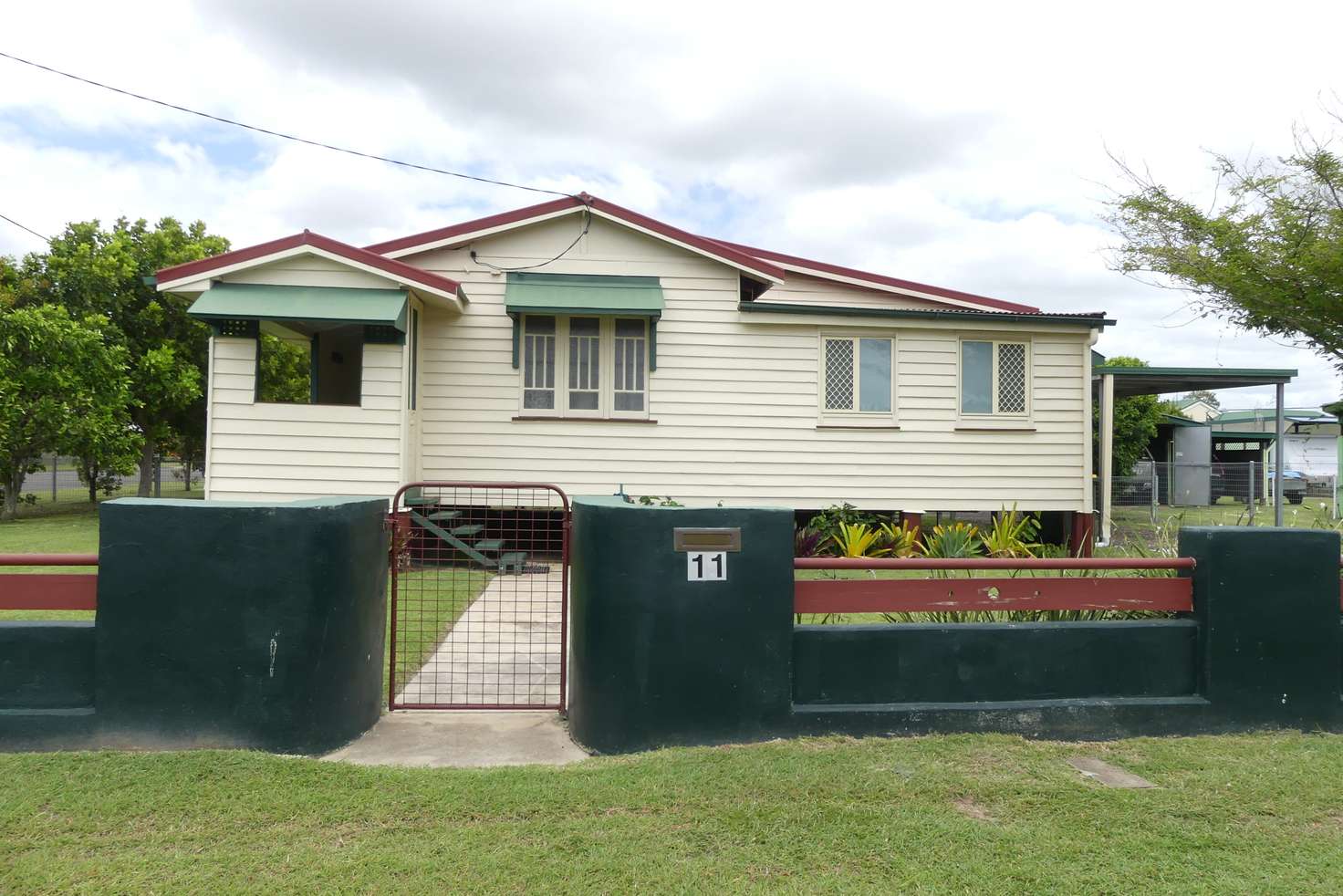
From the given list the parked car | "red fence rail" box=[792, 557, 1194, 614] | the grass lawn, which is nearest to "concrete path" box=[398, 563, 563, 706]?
the grass lawn

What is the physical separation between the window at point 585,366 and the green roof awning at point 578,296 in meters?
0.45

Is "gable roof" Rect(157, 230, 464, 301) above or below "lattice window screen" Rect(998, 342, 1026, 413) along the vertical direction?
above

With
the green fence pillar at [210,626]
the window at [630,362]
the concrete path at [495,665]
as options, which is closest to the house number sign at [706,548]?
the concrete path at [495,665]

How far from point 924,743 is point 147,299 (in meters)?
24.6

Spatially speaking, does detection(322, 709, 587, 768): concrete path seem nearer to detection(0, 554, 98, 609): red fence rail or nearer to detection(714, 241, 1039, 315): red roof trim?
detection(0, 554, 98, 609): red fence rail

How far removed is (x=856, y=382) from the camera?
12.8 metres

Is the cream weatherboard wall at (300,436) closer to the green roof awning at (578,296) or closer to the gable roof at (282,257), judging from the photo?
the gable roof at (282,257)

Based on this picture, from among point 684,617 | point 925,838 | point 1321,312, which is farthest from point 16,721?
point 1321,312

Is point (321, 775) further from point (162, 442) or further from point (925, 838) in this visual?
point (162, 442)

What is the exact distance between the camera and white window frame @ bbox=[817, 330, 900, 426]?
41.5 feet

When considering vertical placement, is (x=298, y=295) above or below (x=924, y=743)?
above

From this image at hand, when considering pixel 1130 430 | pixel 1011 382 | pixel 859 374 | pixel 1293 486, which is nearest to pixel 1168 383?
pixel 1011 382

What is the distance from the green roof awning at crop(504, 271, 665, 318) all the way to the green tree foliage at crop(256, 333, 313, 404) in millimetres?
→ 15185

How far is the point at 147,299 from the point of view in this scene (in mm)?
23047
